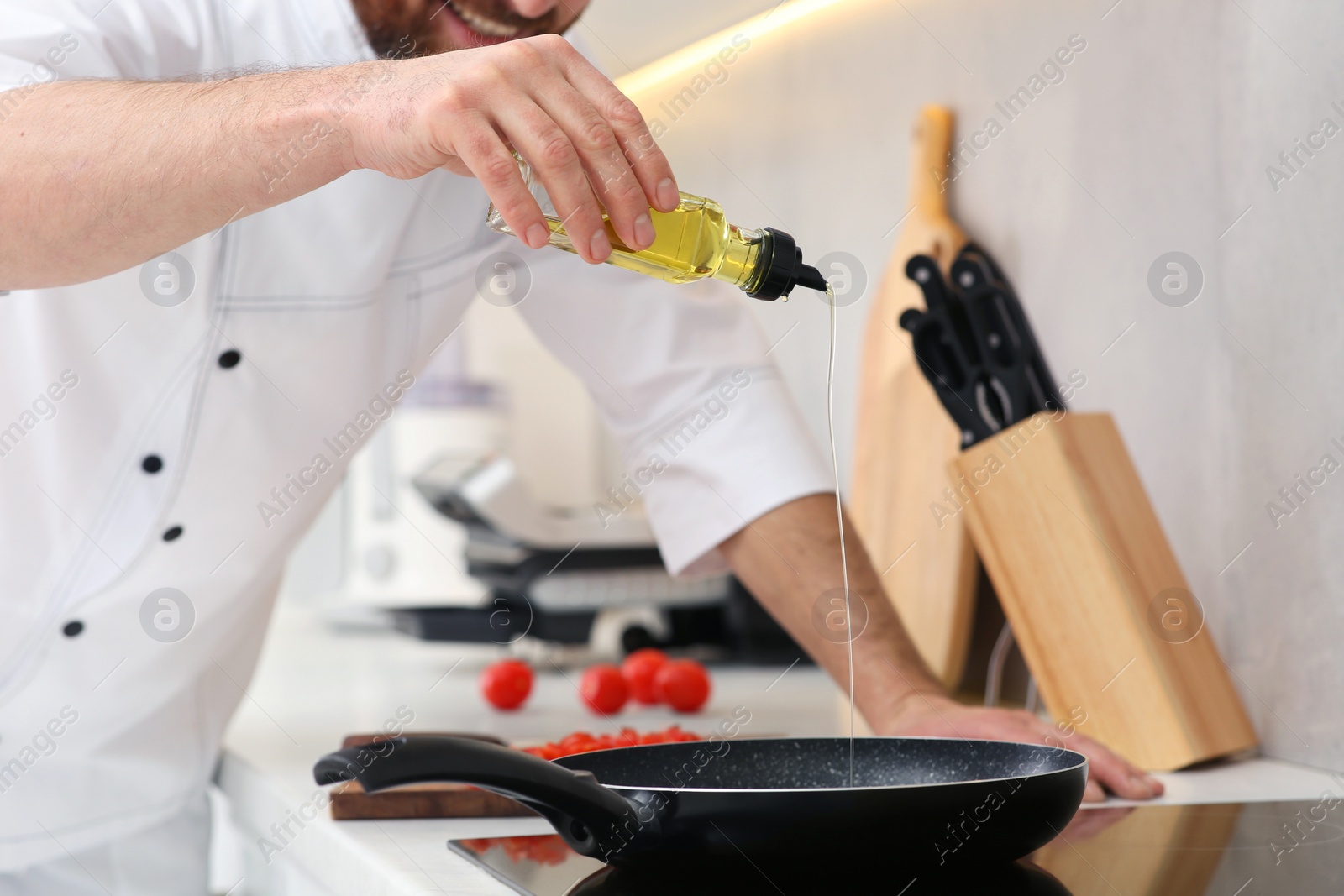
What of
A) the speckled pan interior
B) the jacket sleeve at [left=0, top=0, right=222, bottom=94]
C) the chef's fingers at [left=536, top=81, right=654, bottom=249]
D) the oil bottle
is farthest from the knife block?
the jacket sleeve at [left=0, top=0, right=222, bottom=94]

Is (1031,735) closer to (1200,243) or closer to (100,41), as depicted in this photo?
(1200,243)

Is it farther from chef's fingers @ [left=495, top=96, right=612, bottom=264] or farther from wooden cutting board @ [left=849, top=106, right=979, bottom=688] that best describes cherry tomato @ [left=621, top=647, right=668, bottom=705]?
chef's fingers @ [left=495, top=96, right=612, bottom=264]

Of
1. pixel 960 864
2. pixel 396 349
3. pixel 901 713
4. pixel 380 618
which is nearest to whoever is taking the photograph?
pixel 960 864

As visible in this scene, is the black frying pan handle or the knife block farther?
the knife block

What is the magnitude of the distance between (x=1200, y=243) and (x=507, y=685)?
73cm

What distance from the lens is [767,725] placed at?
3.62 feet

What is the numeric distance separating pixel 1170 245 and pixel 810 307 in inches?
27.7

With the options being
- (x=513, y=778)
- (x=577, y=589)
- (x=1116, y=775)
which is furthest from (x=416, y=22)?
(x=577, y=589)

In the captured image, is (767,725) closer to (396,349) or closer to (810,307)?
(396,349)

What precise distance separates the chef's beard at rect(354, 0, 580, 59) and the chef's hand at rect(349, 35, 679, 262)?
0.28 m

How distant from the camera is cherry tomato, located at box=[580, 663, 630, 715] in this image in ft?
3.75

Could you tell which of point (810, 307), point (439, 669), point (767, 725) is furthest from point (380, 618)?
point (767, 725)

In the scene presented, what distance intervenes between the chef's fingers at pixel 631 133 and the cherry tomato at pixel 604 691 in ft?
2.28

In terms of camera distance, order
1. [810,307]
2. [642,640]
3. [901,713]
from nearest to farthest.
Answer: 1. [901,713]
2. [642,640]
3. [810,307]
